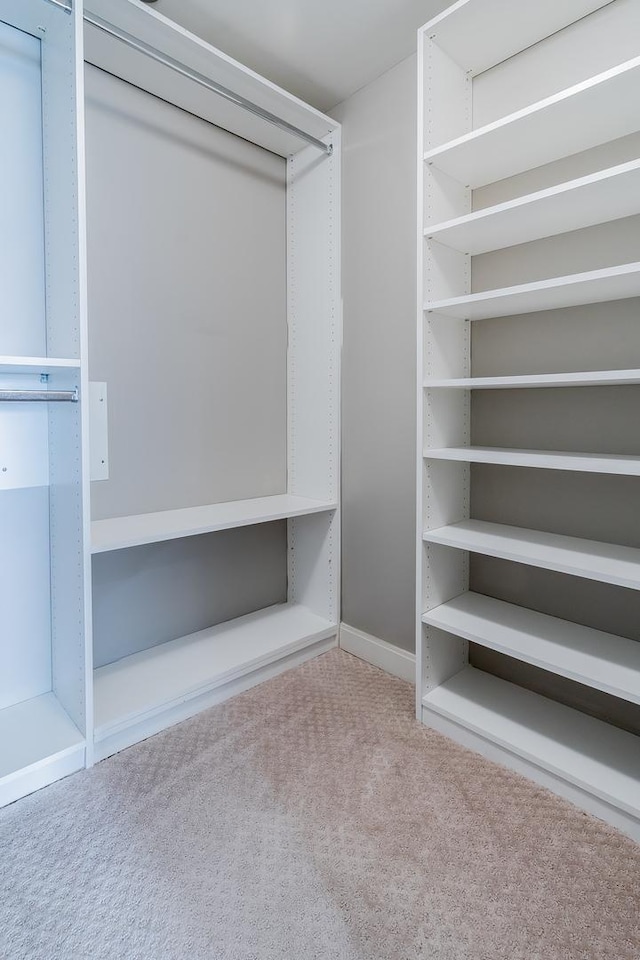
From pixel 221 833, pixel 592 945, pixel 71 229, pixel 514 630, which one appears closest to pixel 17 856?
pixel 221 833

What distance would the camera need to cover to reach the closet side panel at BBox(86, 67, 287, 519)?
1836 millimetres

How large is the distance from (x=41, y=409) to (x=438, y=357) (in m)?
1.34

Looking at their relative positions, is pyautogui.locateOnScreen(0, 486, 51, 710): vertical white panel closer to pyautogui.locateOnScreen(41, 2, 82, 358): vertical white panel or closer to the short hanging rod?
pyautogui.locateOnScreen(41, 2, 82, 358): vertical white panel

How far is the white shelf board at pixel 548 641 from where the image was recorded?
1.35 meters

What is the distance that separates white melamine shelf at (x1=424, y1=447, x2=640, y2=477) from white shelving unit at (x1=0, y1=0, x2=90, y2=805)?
44.2 inches

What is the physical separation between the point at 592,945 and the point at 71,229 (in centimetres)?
213

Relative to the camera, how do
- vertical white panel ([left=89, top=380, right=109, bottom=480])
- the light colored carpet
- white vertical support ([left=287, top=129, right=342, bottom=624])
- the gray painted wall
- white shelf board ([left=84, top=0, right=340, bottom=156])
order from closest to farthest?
the light colored carpet
white shelf board ([left=84, top=0, right=340, bottom=156])
vertical white panel ([left=89, top=380, right=109, bottom=480])
the gray painted wall
white vertical support ([left=287, top=129, right=342, bottom=624])

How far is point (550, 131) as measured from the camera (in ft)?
4.76

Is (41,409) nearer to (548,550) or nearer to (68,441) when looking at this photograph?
(68,441)

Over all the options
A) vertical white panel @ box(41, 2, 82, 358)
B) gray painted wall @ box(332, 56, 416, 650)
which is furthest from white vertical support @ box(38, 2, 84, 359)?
gray painted wall @ box(332, 56, 416, 650)

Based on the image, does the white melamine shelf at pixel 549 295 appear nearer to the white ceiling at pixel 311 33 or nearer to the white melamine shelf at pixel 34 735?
the white ceiling at pixel 311 33

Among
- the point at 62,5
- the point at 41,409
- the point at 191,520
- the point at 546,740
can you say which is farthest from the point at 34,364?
the point at 546,740

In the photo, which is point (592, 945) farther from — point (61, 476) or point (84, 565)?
point (61, 476)

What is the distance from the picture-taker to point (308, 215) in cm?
233
